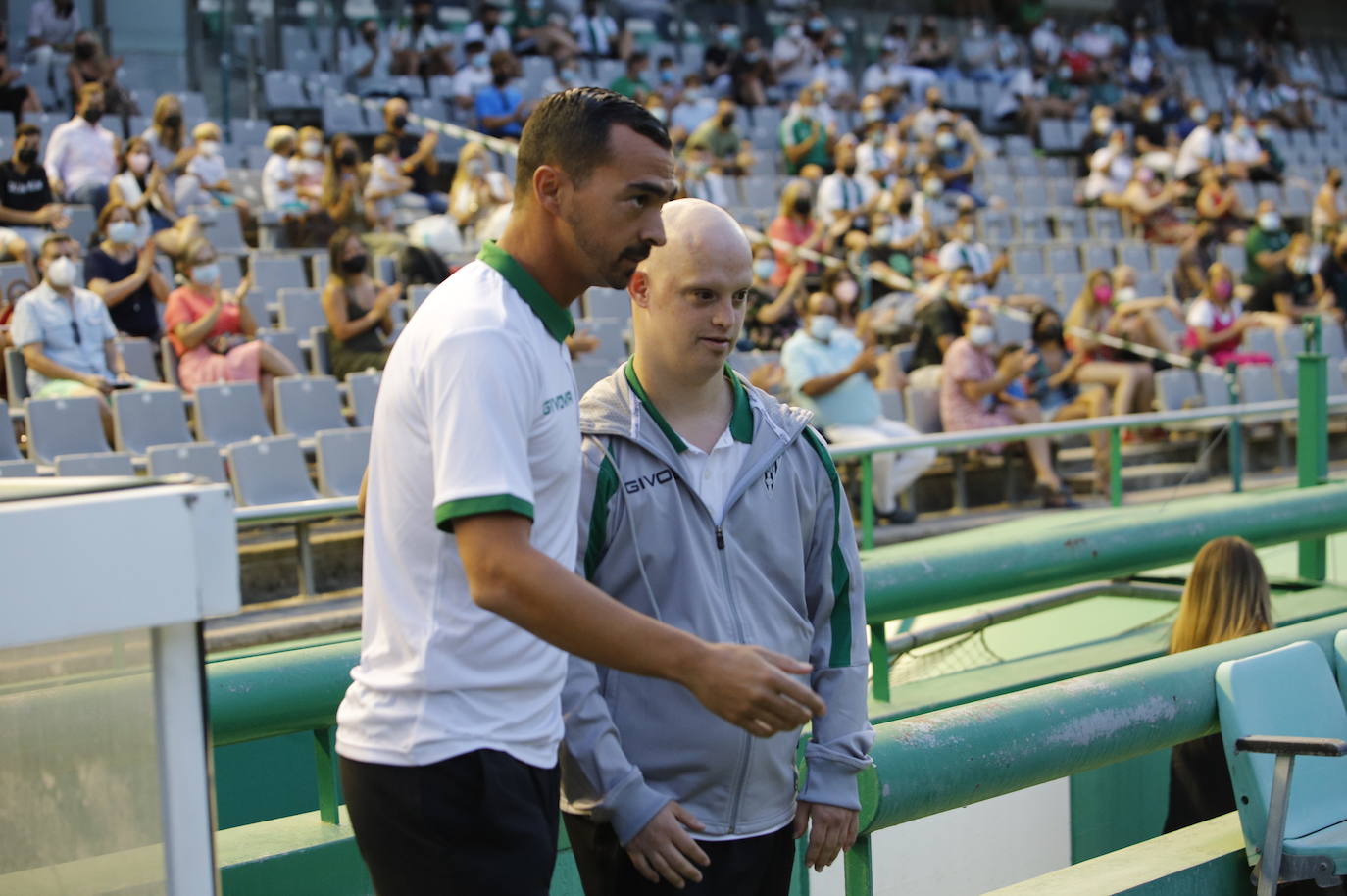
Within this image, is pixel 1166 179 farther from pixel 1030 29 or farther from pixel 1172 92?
pixel 1030 29

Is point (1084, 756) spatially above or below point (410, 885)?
below

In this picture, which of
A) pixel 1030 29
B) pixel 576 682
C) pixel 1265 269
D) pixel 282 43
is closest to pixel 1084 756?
pixel 576 682

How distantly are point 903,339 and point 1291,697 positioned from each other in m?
8.52

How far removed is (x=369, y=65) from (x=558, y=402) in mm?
13793

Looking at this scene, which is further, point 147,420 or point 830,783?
point 147,420

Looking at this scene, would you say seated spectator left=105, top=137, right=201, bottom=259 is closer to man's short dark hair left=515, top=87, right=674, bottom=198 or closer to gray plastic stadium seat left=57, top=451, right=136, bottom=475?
gray plastic stadium seat left=57, top=451, right=136, bottom=475

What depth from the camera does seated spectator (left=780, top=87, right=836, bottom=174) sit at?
14.7 meters

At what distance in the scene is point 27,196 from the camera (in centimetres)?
951

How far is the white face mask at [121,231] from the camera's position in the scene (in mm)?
8734

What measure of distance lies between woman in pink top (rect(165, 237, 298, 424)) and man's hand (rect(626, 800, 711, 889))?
6.65 meters

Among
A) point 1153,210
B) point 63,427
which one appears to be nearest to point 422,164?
point 63,427

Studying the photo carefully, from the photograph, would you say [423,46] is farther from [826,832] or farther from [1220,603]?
[826,832]

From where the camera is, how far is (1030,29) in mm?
22922

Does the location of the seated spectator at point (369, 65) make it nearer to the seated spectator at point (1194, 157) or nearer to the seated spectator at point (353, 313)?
the seated spectator at point (353, 313)
